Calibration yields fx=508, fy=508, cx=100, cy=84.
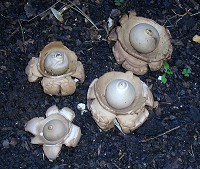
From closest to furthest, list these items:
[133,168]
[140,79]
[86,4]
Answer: [133,168] < [140,79] < [86,4]

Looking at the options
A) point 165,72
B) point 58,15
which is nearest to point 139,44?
point 165,72

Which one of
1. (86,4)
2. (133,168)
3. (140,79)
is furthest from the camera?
(86,4)

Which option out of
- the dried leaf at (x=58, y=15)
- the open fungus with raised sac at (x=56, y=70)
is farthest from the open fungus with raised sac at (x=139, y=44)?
the dried leaf at (x=58, y=15)

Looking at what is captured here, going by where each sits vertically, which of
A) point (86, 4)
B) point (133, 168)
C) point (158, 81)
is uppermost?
point (86, 4)

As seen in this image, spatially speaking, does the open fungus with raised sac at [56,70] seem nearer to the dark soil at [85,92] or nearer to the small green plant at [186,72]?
the dark soil at [85,92]

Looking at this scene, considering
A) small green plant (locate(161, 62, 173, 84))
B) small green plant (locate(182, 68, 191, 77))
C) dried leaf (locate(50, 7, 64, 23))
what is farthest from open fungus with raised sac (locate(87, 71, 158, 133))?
dried leaf (locate(50, 7, 64, 23))

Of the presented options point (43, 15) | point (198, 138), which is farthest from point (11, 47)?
point (198, 138)

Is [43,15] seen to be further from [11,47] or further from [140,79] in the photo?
A: [140,79]
